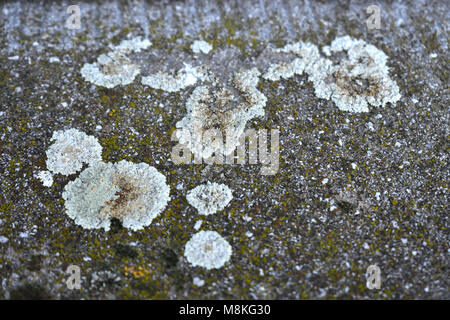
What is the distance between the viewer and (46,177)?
3.13 meters

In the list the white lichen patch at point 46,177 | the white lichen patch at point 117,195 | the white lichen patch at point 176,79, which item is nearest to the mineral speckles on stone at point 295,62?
the white lichen patch at point 176,79

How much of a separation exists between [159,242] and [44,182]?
1163 millimetres

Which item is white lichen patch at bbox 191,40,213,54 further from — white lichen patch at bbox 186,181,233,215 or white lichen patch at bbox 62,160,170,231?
white lichen patch at bbox 186,181,233,215

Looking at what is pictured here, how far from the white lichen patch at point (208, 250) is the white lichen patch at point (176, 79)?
5.11ft

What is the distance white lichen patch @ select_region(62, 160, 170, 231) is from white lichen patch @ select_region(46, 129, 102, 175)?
107 mm

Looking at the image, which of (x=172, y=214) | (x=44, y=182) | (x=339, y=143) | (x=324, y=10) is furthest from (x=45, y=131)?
(x=324, y=10)

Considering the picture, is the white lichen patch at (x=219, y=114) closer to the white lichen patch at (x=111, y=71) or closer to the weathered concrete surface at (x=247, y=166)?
the weathered concrete surface at (x=247, y=166)

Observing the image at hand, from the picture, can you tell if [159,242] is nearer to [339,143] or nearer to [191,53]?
[339,143]

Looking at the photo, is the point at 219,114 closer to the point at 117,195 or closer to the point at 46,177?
the point at 117,195

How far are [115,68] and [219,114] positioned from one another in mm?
1250

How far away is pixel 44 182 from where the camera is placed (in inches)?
122

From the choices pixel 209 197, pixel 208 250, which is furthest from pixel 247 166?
pixel 208 250

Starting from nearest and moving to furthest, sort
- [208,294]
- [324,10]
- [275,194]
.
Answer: [208,294] < [275,194] < [324,10]

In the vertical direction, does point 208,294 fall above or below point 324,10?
below
